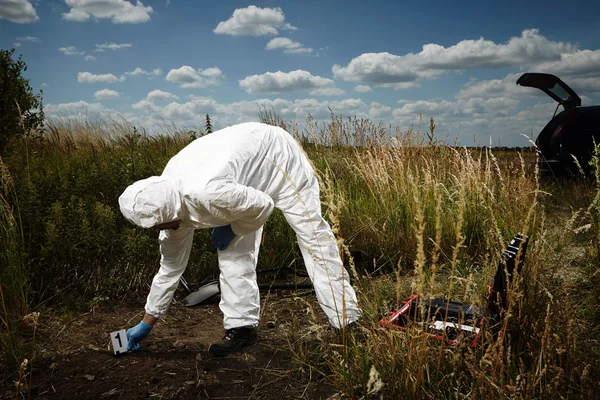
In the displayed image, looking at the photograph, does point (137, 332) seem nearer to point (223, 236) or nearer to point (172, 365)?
point (172, 365)

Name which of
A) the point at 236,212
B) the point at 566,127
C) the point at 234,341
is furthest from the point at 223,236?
the point at 566,127

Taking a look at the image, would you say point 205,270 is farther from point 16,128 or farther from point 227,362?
point 16,128

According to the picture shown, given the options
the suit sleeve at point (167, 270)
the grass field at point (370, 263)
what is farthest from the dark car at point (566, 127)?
the suit sleeve at point (167, 270)

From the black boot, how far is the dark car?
536cm

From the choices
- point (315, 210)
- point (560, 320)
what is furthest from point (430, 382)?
point (315, 210)

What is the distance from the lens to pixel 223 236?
10.3 feet

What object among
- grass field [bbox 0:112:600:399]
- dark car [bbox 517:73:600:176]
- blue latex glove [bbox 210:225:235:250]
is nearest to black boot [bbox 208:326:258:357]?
grass field [bbox 0:112:600:399]

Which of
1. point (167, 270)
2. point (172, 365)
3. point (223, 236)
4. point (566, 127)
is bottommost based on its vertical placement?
point (172, 365)

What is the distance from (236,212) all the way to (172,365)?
1.13 metres

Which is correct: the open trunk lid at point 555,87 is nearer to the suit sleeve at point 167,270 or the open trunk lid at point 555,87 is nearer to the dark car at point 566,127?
the dark car at point 566,127

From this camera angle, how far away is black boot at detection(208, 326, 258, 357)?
3143 mm

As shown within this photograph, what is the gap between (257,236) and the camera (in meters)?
3.42

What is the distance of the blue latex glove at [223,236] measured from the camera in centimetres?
313

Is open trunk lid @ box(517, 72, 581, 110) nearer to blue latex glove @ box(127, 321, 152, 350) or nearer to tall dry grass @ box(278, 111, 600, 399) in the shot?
tall dry grass @ box(278, 111, 600, 399)
